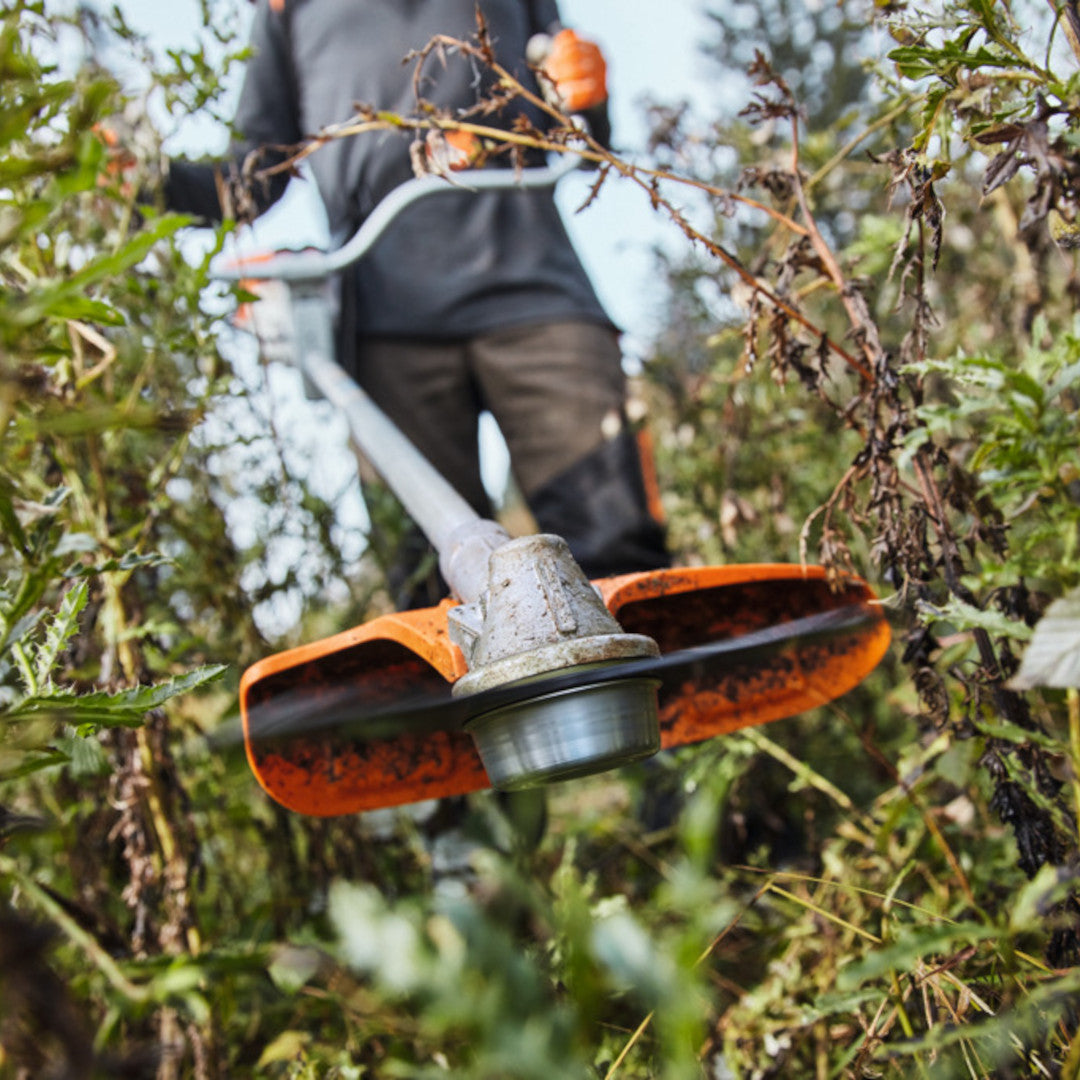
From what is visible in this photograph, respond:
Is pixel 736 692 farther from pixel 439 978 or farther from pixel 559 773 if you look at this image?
pixel 439 978

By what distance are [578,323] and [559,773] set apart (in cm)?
171

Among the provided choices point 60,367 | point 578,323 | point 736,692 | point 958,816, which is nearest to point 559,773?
point 736,692

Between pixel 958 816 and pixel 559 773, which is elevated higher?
pixel 559 773

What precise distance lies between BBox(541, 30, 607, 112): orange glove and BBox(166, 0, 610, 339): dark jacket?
0.47 metres

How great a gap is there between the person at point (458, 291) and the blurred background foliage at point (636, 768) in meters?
0.38

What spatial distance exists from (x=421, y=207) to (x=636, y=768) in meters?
1.60

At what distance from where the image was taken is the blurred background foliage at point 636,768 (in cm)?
66

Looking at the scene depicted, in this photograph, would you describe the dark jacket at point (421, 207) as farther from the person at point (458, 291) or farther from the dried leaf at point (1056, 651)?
the dried leaf at point (1056, 651)

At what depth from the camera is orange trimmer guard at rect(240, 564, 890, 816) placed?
1281 mm

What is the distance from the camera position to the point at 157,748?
1.46 metres

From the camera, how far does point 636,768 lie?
2068 millimetres

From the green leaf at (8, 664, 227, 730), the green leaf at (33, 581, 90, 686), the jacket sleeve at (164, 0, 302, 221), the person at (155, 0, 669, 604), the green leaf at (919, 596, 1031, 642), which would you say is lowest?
the green leaf at (919, 596, 1031, 642)

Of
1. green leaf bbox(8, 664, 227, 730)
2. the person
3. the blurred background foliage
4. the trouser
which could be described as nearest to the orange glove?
the blurred background foliage

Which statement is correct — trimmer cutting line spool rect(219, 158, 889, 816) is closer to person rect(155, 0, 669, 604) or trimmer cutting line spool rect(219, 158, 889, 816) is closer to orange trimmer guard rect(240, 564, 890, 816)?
orange trimmer guard rect(240, 564, 890, 816)
